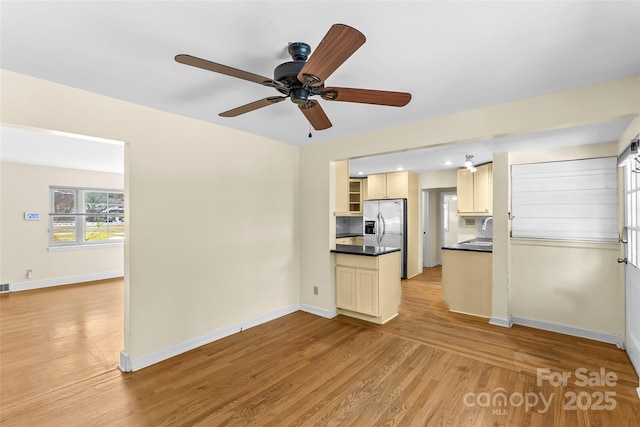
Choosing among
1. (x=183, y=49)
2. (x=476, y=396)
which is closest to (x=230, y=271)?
(x=183, y=49)

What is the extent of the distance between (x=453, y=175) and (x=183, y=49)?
5.68 m

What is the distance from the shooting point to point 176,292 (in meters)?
3.06

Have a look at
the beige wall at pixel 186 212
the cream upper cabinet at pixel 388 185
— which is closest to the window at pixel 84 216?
the beige wall at pixel 186 212

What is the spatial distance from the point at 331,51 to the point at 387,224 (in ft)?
17.6

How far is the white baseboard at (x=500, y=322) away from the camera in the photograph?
3.77m

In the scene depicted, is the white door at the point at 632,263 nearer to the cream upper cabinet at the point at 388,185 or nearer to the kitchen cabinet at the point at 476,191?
the kitchen cabinet at the point at 476,191

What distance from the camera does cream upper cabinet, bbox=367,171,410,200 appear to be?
20.5 feet

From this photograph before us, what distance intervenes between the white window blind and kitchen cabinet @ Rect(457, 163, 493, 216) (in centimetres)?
100

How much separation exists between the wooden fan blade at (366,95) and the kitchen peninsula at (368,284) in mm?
2322

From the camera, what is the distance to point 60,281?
6082 mm

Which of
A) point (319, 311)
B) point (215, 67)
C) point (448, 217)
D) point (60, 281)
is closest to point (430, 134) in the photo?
point (215, 67)

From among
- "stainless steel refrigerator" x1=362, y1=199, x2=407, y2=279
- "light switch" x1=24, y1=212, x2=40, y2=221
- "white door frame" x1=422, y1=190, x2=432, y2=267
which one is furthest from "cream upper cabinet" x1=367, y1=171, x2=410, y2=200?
"light switch" x1=24, y1=212, x2=40, y2=221

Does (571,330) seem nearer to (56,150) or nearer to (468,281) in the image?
(468,281)

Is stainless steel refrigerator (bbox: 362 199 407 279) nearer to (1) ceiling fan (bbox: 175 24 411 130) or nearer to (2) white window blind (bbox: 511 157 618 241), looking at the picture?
(2) white window blind (bbox: 511 157 618 241)
